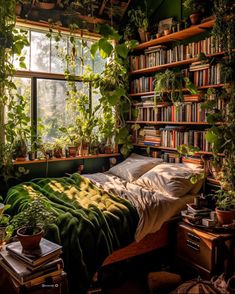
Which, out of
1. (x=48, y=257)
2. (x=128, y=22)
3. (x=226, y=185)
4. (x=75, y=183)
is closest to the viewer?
(x=48, y=257)

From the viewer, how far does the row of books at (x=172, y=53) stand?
346 cm

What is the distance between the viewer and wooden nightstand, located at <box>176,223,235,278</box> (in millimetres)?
2795

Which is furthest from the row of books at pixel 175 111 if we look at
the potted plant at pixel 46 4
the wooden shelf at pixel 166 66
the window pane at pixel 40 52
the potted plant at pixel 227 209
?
the potted plant at pixel 46 4

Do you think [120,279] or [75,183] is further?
[75,183]

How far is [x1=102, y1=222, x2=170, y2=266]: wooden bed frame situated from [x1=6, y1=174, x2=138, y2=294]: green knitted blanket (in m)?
0.12

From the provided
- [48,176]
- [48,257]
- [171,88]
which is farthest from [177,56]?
[48,257]

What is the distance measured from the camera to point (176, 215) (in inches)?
129

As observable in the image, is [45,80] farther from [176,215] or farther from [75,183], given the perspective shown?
[176,215]

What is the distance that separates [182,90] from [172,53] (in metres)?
0.52

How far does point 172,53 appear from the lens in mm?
4020

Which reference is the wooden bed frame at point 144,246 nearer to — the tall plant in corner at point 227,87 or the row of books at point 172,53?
the tall plant in corner at point 227,87

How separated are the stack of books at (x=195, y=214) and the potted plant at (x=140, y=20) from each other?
2.52m

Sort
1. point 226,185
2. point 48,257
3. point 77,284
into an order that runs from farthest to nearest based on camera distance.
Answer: point 226,185 → point 77,284 → point 48,257

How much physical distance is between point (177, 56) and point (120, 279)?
2636mm
